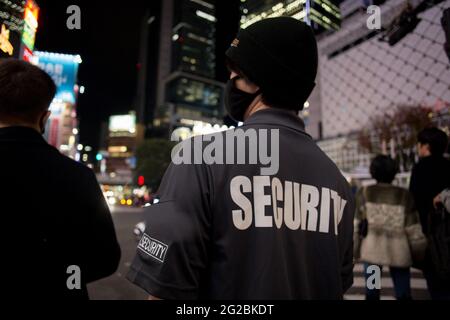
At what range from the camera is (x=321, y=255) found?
1.00 m

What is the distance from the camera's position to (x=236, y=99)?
109 cm

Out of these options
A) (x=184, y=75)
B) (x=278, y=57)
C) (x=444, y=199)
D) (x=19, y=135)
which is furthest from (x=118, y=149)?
(x=278, y=57)

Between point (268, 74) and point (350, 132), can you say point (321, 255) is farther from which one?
point (350, 132)

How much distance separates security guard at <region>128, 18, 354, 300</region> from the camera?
81cm

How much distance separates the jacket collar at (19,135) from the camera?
3.70 ft

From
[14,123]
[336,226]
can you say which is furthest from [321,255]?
[14,123]

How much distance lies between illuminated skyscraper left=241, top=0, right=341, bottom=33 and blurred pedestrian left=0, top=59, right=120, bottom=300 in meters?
1.51

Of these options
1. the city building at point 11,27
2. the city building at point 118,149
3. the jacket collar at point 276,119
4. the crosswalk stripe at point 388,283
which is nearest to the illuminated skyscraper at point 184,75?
the city building at point 118,149

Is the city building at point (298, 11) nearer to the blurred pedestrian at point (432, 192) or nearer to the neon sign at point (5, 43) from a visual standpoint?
the blurred pedestrian at point (432, 192)

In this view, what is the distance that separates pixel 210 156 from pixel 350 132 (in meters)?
39.8

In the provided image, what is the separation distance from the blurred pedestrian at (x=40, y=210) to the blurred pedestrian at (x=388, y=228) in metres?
2.49

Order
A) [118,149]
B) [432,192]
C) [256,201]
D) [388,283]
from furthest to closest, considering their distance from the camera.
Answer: [118,149]
[388,283]
[432,192]
[256,201]

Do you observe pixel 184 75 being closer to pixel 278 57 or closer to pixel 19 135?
pixel 19 135

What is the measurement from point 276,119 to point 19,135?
100 cm
